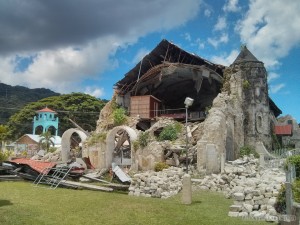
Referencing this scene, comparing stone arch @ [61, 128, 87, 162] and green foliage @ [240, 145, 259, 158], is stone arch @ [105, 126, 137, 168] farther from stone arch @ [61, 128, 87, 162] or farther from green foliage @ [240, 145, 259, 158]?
green foliage @ [240, 145, 259, 158]

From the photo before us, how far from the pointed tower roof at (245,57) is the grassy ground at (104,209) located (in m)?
15.3

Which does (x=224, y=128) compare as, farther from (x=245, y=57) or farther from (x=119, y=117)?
(x=119, y=117)

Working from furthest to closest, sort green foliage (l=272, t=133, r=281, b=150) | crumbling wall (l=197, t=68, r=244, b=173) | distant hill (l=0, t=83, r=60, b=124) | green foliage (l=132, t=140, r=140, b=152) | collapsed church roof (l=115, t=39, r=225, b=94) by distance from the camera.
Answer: distant hill (l=0, t=83, r=60, b=124), collapsed church roof (l=115, t=39, r=225, b=94), green foliage (l=272, t=133, r=281, b=150), green foliage (l=132, t=140, r=140, b=152), crumbling wall (l=197, t=68, r=244, b=173)

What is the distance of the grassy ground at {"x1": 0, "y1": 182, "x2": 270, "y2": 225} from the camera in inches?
459

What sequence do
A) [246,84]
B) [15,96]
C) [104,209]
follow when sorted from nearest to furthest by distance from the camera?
[104,209]
[246,84]
[15,96]

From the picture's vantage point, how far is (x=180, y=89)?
3762 centimetres

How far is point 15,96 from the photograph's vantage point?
84.8 metres

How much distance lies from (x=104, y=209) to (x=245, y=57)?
2113 cm

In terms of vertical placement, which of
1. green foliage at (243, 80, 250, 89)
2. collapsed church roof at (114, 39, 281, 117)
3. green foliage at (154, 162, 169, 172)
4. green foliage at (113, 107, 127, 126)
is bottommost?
green foliage at (154, 162, 169, 172)

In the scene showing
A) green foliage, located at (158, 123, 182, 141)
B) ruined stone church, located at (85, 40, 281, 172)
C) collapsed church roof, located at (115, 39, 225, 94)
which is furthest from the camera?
collapsed church roof, located at (115, 39, 225, 94)

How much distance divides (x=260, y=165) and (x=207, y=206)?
9316 mm

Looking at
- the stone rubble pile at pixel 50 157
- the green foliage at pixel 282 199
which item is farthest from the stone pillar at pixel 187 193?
the stone rubble pile at pixel 50 157

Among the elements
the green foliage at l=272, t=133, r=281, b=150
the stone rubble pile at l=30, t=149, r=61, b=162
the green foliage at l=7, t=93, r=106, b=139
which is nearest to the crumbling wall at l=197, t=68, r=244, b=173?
the green foliage at l=272, t=133, r=281, b=150

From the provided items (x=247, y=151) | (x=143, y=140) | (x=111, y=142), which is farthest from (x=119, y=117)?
(x=247, y=151)
